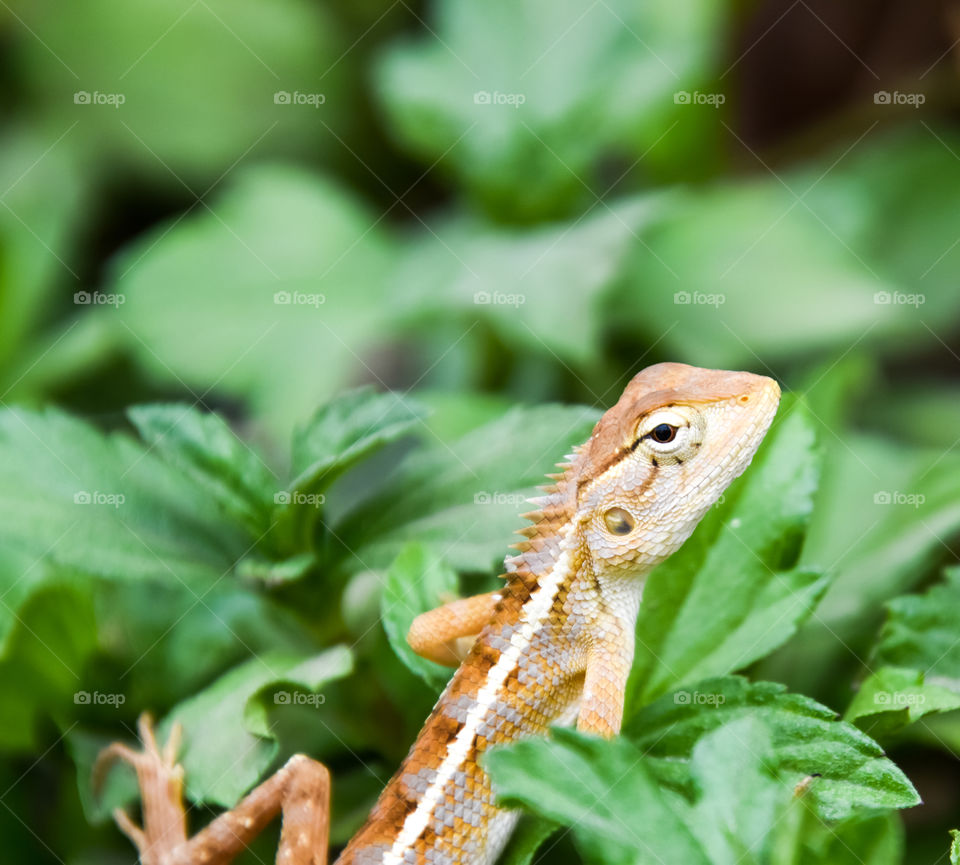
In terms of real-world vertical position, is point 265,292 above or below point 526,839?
above

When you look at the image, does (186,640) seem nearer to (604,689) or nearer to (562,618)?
(562,618)

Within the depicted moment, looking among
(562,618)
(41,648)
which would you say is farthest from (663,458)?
(41,648)

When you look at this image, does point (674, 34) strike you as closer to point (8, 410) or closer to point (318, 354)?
point (318, 354)

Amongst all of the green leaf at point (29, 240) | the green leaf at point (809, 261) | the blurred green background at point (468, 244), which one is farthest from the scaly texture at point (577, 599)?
the green leaf at point (29, 240)

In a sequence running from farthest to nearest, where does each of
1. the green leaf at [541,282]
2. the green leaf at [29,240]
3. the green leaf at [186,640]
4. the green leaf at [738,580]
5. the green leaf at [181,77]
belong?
the green leaf at [181,77], the green leaf at [29,240], the green leaf at [541,282], the green leaf at [186,640], the green leaf at [738,580]

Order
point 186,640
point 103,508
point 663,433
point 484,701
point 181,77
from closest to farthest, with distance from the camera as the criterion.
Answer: point 484,701, point 663,433, point 103,508, point 186,640, point 181,77

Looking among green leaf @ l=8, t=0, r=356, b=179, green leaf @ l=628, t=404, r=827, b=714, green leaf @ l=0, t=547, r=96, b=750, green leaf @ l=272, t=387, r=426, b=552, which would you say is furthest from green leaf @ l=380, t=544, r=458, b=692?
green leaf @ l=8, t=0, r=356, b=179

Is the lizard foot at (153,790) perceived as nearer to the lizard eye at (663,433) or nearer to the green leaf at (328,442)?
the green leaf at (328,442)
